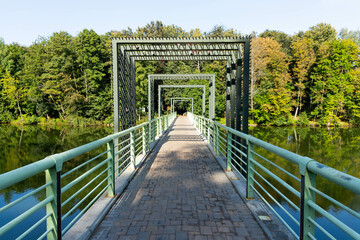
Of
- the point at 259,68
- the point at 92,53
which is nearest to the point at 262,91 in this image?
the point at 259,68

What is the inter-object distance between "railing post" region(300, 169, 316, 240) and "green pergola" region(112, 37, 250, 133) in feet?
14.9

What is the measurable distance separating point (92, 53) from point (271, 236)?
43087mm

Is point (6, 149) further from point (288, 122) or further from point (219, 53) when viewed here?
point (288, 122)

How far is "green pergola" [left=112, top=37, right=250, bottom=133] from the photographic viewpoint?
21.7 ft

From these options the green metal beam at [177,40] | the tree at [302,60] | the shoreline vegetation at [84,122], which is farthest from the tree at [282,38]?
the green metal beam at [177,40]

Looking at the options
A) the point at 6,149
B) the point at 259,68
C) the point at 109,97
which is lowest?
the point at 6,149

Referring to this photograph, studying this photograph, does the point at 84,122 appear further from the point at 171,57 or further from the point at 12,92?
the point at 171,57

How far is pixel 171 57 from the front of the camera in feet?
31.2

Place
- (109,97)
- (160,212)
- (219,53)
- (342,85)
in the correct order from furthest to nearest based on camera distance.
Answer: (109,97) < (342,85) < (219,53) < (160,212)

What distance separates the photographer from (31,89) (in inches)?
1624

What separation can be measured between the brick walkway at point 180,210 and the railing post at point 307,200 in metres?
0.81

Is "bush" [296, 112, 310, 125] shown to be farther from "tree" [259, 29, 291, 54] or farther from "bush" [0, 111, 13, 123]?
"bush" [0, 111, 13, 123]

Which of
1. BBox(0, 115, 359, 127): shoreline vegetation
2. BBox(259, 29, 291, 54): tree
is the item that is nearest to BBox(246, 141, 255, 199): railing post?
BBox(0, 115, 359, 127): shoreline vegetation

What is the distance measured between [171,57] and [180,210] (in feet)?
23.3
